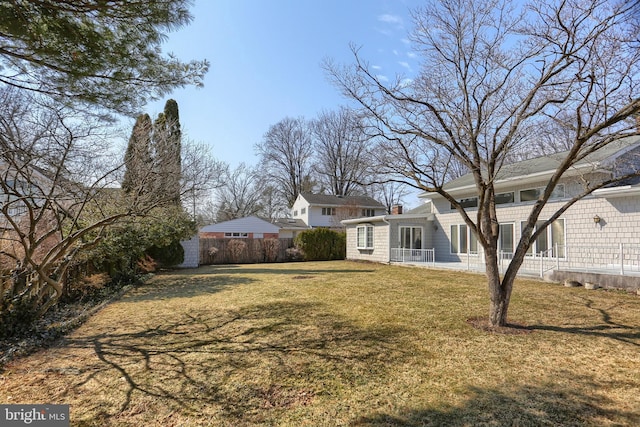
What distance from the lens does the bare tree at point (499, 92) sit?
487 centimetres

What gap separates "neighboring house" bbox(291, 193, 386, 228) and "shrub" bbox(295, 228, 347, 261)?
9.70 meters

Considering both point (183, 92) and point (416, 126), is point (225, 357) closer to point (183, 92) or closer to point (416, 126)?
point (183, 92)

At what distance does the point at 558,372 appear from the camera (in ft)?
12.6

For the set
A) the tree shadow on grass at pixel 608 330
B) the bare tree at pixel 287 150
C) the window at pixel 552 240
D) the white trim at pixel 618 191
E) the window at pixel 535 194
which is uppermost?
the bare tree at pixel 287 150

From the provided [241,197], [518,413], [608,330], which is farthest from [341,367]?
[241,197]

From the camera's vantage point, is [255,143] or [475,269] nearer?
[475,269]

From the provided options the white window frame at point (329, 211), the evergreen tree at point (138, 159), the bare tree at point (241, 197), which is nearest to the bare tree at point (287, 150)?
the bare tree at point (241, 197)

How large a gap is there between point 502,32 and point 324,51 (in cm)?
310

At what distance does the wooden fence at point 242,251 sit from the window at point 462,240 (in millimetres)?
10200

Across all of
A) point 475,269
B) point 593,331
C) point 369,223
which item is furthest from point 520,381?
point 369,223

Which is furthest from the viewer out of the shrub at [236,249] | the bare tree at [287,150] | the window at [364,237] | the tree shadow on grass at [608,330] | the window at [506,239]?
the bare tree at [287,150]

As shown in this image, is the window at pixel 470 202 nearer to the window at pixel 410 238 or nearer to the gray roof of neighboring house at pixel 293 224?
the window at pixel 410 238

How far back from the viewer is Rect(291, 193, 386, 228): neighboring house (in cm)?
3267

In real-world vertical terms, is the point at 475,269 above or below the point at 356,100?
below
